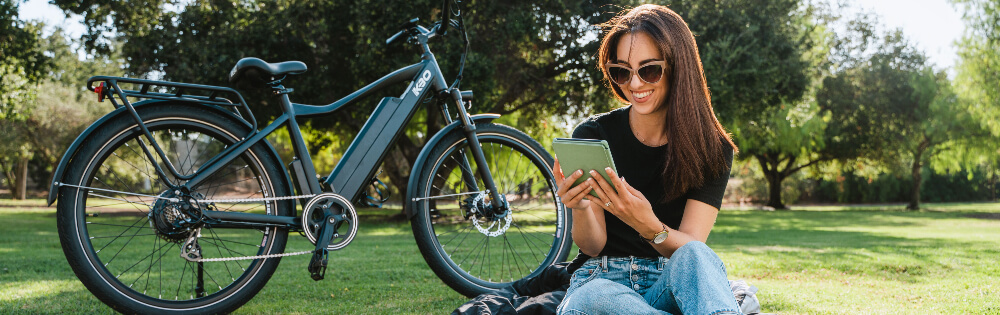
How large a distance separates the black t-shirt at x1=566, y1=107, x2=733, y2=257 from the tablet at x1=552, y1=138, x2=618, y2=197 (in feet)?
1.33

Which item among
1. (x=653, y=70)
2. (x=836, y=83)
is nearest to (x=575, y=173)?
(x=653, y=70)

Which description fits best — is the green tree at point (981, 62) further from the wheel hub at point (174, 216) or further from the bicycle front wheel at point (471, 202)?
the wheel hub at point (174, 216)

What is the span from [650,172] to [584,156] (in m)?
0.54

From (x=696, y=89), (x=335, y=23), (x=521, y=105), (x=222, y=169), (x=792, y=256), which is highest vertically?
(x=335, y=23)

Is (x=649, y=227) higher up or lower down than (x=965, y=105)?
lower down

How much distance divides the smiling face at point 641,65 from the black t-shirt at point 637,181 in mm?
178

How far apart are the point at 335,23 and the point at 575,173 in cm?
1152

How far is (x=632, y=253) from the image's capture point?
7.85 feet

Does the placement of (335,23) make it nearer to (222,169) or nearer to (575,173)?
(222,169)

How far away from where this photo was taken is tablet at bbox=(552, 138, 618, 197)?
1957mm

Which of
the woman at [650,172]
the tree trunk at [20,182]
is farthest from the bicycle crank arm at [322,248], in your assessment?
the tree trunk at [20,182]

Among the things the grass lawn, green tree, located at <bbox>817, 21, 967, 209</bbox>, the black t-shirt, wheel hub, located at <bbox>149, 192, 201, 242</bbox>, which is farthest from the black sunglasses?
green tree, located at <bbox>817, 21, 967, 209</bbox>

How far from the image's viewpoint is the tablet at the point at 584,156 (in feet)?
6.42

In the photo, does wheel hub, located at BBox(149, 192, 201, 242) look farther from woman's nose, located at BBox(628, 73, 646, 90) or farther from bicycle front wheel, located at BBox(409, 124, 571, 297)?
woman's nose, located at BBox(628, 73, 646, 90)
